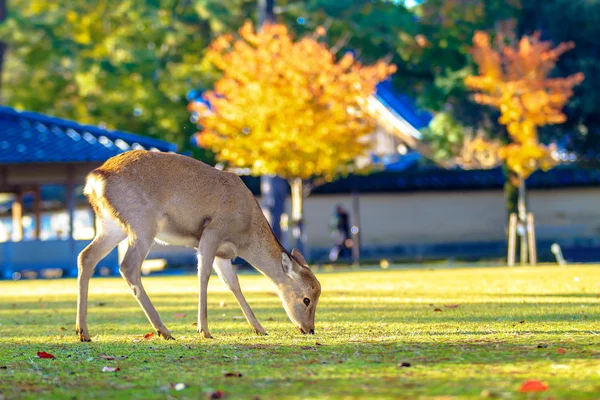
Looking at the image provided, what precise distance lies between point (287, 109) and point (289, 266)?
59.5 ft

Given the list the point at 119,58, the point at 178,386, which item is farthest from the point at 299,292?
the point at 119,58

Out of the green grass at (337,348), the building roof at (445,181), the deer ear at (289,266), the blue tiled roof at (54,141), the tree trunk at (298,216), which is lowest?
the green grass at (337,348)

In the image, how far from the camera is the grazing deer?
36.1 ft

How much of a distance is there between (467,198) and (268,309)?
25.1 metres

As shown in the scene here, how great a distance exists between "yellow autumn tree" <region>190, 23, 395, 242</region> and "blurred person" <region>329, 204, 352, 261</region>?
5.27 m

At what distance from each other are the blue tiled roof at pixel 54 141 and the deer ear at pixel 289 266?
56.5 ft

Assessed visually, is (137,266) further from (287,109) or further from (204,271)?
(287,109)

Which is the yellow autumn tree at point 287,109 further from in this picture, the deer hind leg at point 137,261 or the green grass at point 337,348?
the deer hind leg at point 137,261

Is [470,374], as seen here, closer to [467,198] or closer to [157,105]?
[157,105]

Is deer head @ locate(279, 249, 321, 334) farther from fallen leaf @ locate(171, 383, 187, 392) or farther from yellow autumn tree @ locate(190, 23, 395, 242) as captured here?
yellow autumn tree @ locate(190, 23, 395, 242)

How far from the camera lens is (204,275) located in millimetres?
11078

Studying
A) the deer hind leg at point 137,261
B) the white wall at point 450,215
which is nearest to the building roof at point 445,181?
the white wall at point 450,215

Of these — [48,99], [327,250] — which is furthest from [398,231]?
[48,99]

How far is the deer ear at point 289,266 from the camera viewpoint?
11.6 m
